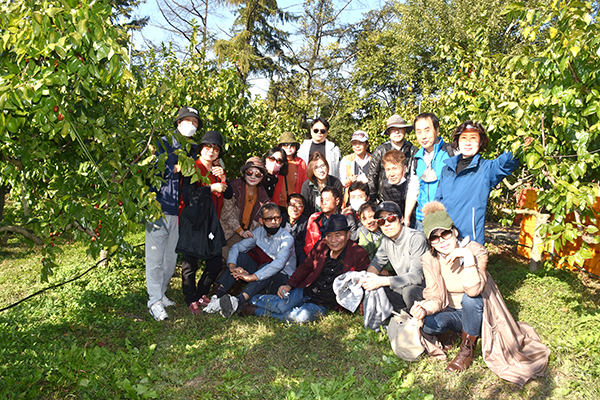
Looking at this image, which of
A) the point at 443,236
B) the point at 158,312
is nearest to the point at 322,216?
the point at 443,236

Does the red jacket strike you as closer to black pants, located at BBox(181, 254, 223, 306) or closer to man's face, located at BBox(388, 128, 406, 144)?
black pants, located at BBox(181, 254, 223, 306)

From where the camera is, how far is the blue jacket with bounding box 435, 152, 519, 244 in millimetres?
3930

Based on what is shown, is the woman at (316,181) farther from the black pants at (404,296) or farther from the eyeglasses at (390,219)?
the black pants at (404,296)

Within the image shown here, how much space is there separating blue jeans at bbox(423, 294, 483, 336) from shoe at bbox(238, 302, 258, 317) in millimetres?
1912

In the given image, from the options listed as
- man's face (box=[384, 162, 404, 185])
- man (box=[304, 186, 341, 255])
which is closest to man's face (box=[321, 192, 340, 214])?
man (box=[304, 186, 341, 255])

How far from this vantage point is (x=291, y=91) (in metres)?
23.5

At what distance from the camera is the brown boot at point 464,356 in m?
3.37

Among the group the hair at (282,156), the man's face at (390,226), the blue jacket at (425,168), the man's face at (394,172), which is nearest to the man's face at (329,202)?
the man's face at (394,172)

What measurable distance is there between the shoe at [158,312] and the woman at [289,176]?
2059 mm

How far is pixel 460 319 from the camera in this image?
3562 millimetres

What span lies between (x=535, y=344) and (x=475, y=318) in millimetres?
601

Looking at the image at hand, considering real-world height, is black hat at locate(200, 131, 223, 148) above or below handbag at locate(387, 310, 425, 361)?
above

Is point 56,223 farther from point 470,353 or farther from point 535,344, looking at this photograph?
point 535,344

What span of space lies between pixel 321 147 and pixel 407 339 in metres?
3.27
